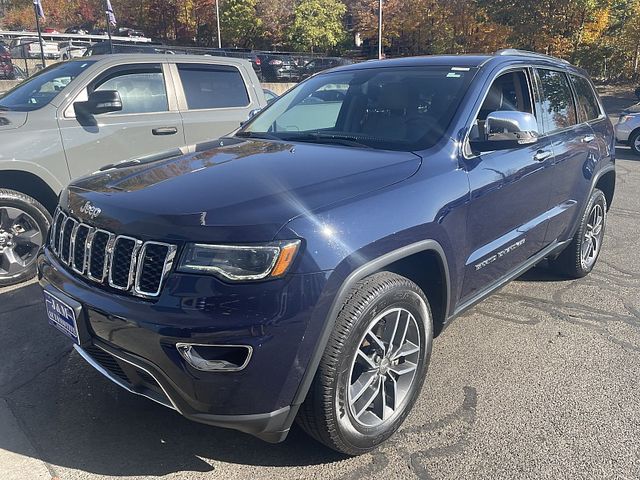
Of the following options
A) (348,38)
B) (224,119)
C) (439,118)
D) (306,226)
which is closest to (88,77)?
(224,119)

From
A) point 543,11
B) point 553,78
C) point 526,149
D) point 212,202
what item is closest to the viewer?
point 212,202

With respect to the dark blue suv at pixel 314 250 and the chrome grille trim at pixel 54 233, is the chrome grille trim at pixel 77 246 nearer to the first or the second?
the dark blue suv at pixel 314 250

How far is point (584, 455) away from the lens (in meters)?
2.62

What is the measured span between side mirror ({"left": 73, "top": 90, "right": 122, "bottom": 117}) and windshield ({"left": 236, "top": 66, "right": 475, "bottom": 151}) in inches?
68.5

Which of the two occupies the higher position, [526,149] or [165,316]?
[526,149]

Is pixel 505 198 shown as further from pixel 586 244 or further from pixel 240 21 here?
pixel 240 21

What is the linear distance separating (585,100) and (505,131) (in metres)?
2.32

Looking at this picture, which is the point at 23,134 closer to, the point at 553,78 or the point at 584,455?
the point at 553,78

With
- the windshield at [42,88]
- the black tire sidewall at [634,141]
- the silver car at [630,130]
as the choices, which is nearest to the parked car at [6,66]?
the windshield at [42,88]

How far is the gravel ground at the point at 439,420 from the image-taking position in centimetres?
254

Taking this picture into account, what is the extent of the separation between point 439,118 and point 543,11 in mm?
31329

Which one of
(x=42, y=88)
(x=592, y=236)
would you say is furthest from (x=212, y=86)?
(x=592, y=236)

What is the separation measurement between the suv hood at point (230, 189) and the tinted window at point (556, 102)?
70.4 inches

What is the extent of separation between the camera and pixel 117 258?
232 cm
